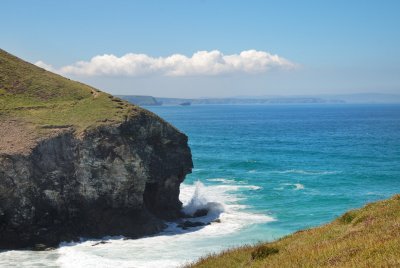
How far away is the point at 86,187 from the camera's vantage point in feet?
156

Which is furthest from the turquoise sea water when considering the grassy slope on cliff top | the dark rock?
the grassy slope on cliff top

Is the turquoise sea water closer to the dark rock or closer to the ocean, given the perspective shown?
the ocean

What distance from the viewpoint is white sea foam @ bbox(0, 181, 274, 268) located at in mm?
37375

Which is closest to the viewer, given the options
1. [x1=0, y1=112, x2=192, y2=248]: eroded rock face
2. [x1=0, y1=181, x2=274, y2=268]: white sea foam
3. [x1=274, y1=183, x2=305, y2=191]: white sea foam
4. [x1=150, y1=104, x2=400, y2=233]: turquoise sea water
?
[x1=0, y1=181, x2=274, y2=268]: white sea foam

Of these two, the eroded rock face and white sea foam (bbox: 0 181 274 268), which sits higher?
the eroded rock face

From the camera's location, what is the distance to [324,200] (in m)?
59.2

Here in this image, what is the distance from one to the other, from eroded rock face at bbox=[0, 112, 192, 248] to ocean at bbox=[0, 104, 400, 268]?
231 centimetres

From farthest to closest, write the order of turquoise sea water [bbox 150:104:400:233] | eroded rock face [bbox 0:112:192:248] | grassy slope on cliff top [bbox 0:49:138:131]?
turquoise sea water [bbox 150:104:400:233], grassy slope on cliff top [bbox 0:49:138:131], eroded rock face [bbox 0:112:192:248]

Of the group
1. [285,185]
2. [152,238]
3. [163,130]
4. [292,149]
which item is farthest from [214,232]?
[292,149]

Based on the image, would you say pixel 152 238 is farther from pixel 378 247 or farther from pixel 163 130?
pixel 378 247

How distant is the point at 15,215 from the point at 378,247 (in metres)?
37.6

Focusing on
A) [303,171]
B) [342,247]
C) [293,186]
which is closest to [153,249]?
[342,247]

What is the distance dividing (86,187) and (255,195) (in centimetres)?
2438

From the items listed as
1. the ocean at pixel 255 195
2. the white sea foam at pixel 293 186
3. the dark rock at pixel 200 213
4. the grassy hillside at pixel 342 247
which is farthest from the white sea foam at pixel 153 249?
the grassy hillside at pixel 342 247
